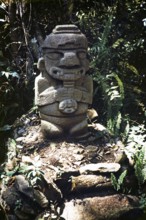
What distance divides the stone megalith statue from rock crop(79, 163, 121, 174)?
2.59ft

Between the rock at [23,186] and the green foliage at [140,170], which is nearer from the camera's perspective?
the rock at [23,186]

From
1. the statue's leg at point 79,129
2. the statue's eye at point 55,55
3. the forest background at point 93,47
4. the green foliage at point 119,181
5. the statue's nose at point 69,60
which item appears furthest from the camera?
the forest background at point 93,47

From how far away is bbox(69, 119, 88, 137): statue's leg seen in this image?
4598 mm

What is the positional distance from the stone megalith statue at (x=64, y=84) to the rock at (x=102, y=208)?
119 cm

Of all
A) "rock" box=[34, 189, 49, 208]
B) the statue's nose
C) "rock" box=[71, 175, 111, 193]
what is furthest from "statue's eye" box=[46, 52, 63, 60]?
"rock" box=[34, 189, 49, 208]

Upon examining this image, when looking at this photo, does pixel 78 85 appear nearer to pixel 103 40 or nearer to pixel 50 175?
pixel 50 175

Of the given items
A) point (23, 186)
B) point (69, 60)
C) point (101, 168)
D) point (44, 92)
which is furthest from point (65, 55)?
point (23, 186)

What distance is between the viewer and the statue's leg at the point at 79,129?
15.1ft

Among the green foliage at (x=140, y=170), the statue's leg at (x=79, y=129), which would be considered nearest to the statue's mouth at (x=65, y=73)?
the statue's leg at (x=79, y=129)

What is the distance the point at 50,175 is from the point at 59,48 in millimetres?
1641

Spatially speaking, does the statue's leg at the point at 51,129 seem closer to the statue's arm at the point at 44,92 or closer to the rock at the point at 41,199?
the statue's arm at the point at 44,92

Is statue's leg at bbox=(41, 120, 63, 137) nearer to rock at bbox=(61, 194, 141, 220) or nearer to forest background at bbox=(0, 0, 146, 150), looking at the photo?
rock at bbox=(61, 194, 141, 220)

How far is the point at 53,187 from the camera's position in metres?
3.62

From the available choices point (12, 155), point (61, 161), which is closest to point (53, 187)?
point (61, 161)
